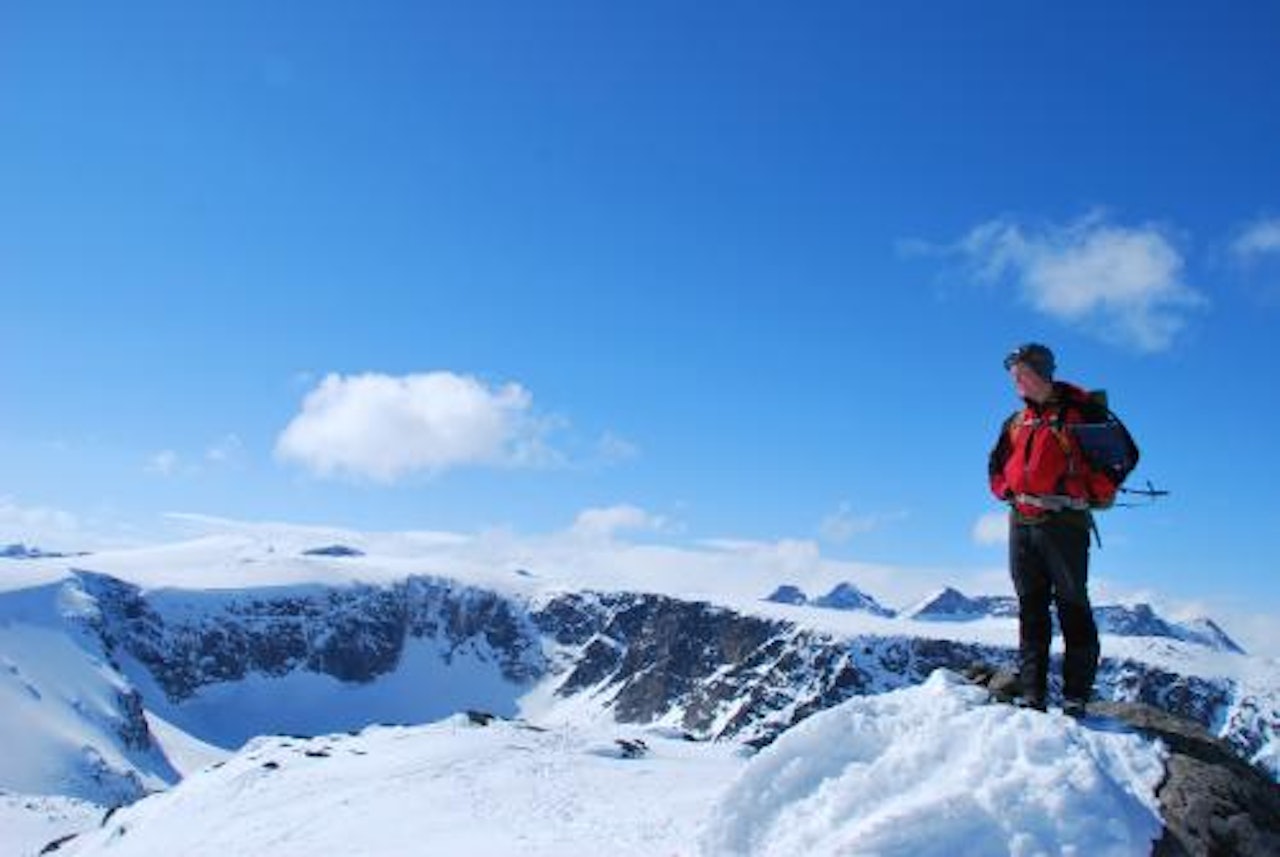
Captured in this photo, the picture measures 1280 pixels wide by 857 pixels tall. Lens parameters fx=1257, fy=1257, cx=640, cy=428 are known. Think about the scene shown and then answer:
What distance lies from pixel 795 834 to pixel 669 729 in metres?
41.7

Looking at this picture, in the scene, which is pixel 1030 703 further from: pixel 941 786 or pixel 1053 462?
pixel 1053 462

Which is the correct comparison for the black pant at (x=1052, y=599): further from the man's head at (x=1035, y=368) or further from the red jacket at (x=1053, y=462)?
the man's head at (x=1035, y=368)

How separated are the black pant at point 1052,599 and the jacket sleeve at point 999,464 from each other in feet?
1.38

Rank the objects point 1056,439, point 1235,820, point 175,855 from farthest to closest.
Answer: point 175,855 < point 1056,439 < point 1235,820

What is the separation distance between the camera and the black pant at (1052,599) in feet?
43.2

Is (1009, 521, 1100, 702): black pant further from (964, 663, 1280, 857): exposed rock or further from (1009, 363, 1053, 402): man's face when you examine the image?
(1009, 363, 1053, 402): man's face

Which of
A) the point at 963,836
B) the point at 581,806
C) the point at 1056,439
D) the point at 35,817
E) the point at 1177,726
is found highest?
the point at 1056,439

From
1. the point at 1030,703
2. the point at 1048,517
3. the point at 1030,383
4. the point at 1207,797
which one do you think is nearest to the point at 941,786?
the point at 1030,703

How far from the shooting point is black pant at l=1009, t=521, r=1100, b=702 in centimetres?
1317

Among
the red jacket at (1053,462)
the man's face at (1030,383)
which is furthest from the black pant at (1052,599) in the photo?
the man's face at (1030,383)

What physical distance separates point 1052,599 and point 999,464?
1591mm

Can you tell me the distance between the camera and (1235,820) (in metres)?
11.6

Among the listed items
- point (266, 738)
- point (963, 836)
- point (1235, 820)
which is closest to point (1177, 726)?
point (1235, 820)

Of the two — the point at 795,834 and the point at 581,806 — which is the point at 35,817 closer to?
the point at 581,806
